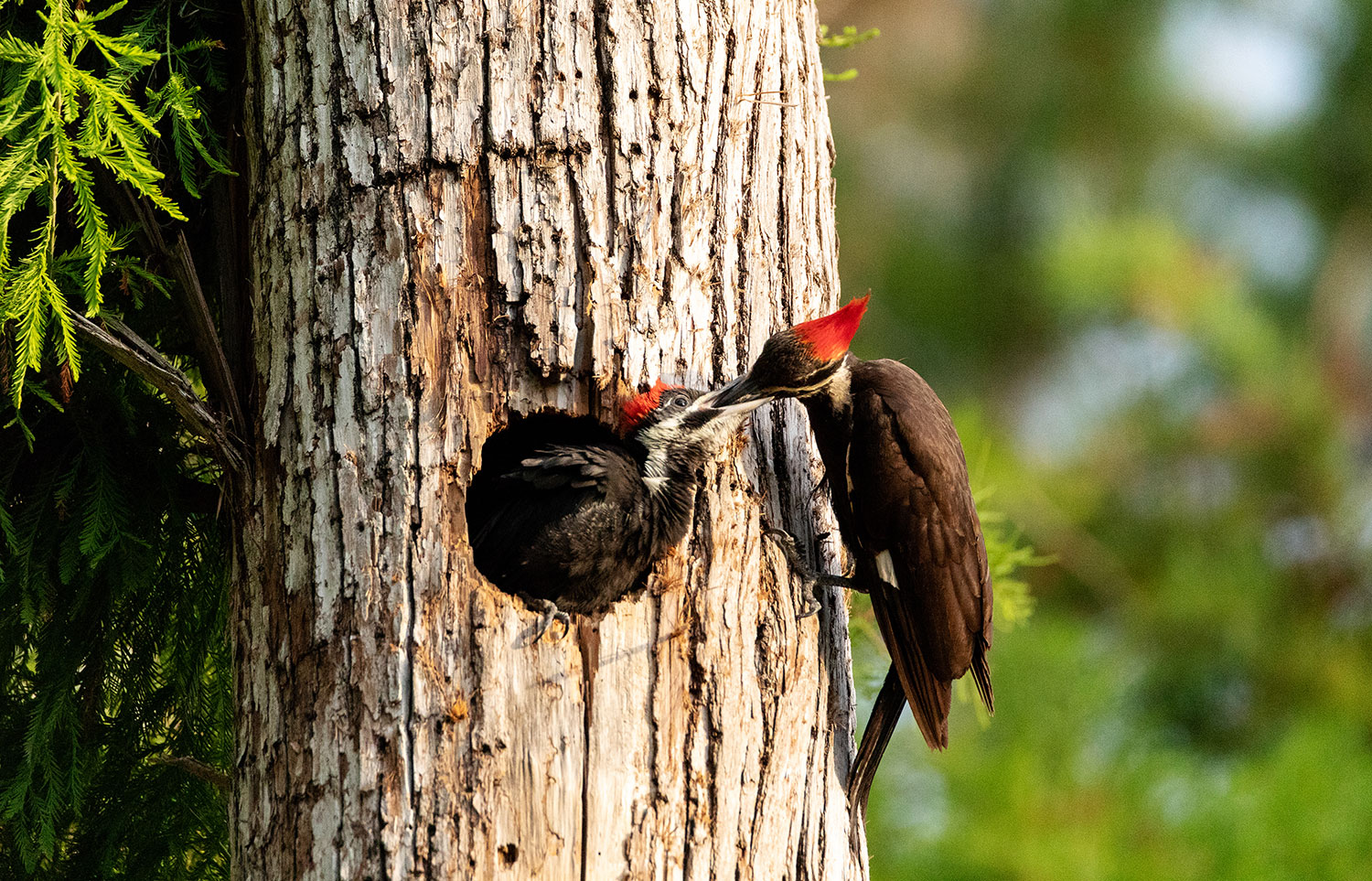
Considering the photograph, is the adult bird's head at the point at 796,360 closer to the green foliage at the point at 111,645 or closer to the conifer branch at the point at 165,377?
the conifer branch at the point at 165,377

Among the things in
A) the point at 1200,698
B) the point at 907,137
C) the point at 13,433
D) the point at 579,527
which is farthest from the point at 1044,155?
the point at 13,433

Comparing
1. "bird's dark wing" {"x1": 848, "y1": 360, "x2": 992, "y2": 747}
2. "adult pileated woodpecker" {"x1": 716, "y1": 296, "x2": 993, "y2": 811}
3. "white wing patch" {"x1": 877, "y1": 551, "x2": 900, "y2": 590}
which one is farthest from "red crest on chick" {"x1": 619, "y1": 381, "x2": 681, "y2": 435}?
"white wing patch" {"x1": 877, "y1": 551, "x2": 900, "y2": 590}

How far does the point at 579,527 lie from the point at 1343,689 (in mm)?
4200

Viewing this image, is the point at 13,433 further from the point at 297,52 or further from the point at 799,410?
the point at 799,410

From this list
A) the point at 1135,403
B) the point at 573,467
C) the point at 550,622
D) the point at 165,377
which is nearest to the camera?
the point at 550,622

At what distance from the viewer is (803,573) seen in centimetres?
257

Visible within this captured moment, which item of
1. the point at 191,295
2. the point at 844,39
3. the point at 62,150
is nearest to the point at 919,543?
the point at 844,39

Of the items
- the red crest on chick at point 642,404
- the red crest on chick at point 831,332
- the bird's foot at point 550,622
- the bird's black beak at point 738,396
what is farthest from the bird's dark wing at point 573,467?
the red crest on chick at point 831,332

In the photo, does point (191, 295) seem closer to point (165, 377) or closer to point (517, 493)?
point (165, 377)

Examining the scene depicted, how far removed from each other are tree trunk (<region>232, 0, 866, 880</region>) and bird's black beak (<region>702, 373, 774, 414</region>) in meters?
0.06

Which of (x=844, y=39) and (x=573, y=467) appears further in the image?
(x=844, y=39)

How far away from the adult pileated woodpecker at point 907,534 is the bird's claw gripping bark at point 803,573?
177mm

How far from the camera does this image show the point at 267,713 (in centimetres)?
232

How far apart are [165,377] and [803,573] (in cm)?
135
